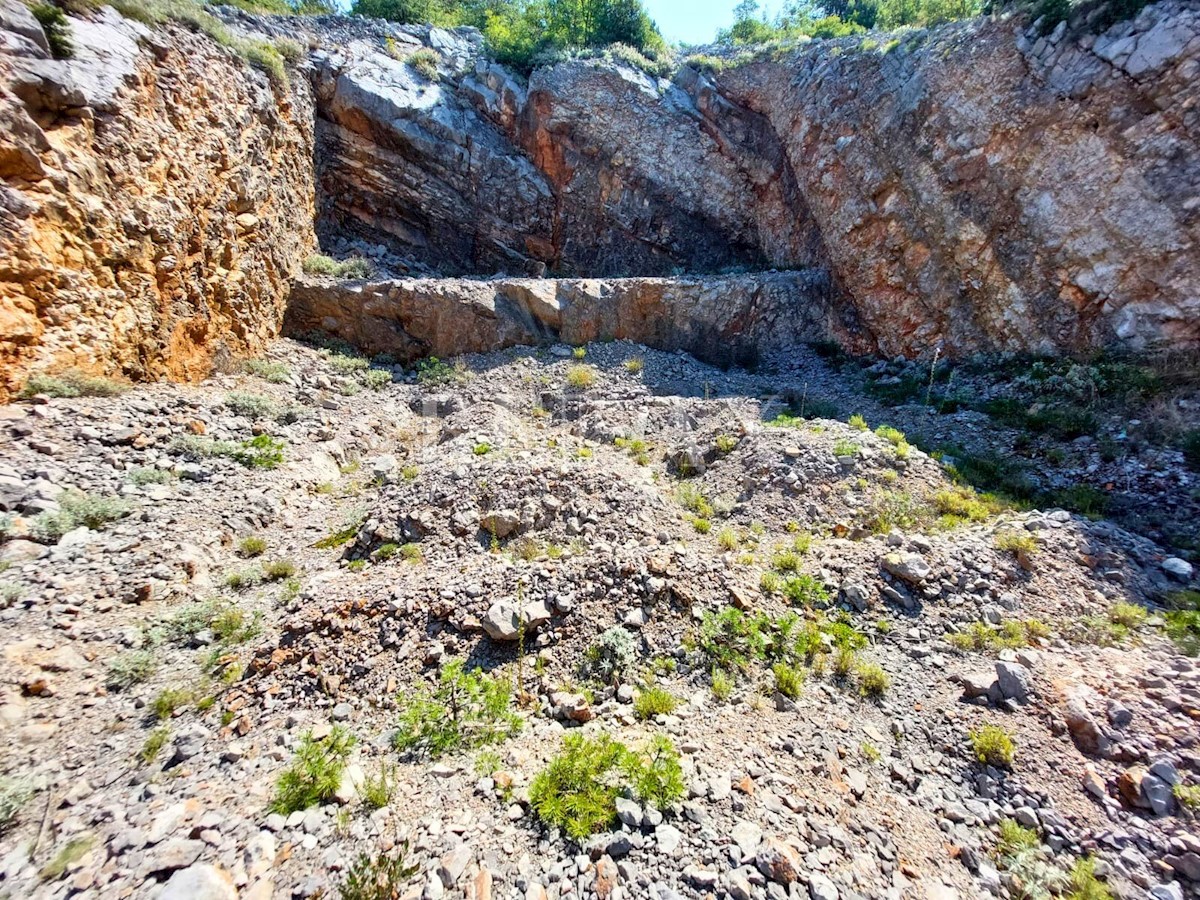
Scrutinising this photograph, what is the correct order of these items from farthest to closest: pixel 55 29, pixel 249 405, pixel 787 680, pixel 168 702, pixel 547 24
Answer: pixel 547 24
pixel 249 405
pixel 55 29
pixel 787 680
pixel 168 702

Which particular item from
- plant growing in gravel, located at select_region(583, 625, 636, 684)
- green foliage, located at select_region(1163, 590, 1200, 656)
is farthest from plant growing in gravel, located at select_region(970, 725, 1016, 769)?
plant growing in gravel, located at select_region(583, 625, 636, 684)

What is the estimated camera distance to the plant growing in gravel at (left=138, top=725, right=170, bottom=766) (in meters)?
3.76

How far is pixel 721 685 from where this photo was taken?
4.46 metres

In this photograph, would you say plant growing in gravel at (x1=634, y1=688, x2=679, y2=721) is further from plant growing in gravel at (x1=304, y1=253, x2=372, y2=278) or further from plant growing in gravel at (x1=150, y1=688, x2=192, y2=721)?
plant growing in gravel at (x1=304, y1=253, x2=372, y2=278)

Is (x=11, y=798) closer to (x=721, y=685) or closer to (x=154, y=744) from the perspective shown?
(x=154, y=744)

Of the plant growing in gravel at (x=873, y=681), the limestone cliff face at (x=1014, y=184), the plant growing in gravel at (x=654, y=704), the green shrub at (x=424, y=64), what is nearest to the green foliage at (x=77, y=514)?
the plant growing in gravel at (x=654, y=704)

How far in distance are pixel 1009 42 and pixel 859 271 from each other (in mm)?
5078

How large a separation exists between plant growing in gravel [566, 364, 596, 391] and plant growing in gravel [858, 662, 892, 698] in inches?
317

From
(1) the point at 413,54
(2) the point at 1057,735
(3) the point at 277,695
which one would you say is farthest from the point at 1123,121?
(1) the point at 413,54

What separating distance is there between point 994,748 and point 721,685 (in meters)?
2.08

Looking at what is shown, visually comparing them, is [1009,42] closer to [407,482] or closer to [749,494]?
[749,494]

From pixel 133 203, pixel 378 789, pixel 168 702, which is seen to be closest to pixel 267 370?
pixel 133 203

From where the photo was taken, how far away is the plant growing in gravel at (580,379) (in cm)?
1138

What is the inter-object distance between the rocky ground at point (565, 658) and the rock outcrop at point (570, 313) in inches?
162
